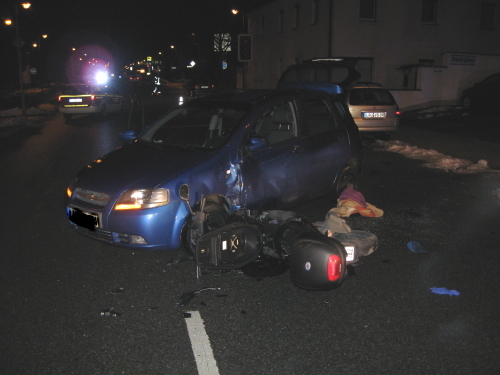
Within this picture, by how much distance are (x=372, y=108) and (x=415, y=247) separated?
1037 centimetres

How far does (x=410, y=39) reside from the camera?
2989 centimetres

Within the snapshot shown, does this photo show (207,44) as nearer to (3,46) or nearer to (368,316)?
(3,46)

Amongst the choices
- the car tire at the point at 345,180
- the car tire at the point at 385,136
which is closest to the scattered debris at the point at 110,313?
the car tire at the point at 345,180

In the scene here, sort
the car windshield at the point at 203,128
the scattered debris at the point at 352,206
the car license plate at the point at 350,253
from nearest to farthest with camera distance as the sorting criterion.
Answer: the car license plate at the point at 350,253, the car windshield at the point at 203,128, the scattered debris at the point at 352,206

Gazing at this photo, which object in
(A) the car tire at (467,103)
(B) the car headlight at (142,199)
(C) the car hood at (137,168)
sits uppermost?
(C) the car hood at (137,168)

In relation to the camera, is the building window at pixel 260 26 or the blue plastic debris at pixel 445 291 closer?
the blue plastic debris at pixel 445 291

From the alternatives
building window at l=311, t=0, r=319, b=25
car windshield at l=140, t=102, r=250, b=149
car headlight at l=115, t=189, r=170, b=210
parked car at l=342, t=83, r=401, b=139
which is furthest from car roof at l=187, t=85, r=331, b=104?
building window at l=311, t=0, r=319, b=25

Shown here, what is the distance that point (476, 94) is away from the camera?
24.1 meters

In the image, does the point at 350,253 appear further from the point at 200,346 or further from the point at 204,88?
the point at 204,88

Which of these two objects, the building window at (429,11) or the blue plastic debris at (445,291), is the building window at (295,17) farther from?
the blue plastic debris at (445,291)

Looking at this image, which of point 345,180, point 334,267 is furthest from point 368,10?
point 334,267

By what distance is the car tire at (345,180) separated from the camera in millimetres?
7700

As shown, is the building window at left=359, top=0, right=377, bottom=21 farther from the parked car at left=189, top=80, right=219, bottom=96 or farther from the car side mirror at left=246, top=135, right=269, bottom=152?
the car side mirror at left=246, top=135, right=269, bottom=152

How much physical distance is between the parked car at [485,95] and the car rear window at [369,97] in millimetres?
9069
